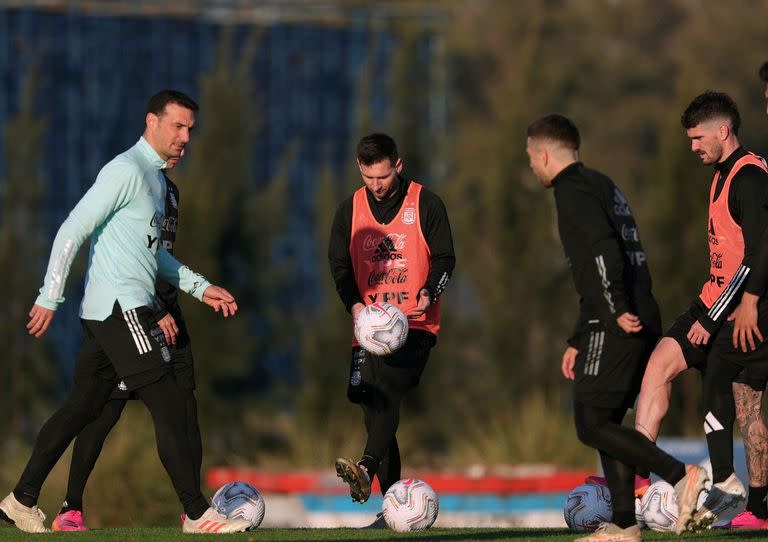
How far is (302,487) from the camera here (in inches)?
714

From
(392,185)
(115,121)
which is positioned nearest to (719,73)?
(115,121)

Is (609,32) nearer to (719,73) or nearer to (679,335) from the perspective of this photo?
(719,73)

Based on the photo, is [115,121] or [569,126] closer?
[569,126]

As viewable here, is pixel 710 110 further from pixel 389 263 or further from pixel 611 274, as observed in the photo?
pixel 389 263

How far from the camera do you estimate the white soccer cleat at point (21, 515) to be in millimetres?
9211

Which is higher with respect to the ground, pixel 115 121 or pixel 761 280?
pixel 115 121

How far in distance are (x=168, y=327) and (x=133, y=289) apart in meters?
0.31

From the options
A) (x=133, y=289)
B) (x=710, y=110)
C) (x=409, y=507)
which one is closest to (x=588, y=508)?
(x=409, y=507)

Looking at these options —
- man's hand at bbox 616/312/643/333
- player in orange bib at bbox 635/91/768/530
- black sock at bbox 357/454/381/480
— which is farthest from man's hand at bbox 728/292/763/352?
black sock at bbox 357/454/381/480

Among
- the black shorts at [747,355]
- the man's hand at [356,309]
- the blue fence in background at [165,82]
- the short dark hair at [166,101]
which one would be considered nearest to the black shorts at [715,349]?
the black shorts at [747,355]

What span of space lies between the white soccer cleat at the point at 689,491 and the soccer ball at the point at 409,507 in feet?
6.89

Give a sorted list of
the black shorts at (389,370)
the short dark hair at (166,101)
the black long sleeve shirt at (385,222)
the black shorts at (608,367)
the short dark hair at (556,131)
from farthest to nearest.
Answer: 1. the black long sleeve shirt at (385,222)
2. the black shorts at (389,370)
3. the short dark hair at (166,101)
4. the short dark hair at (556,131)
5. the black shorts at (608,367)

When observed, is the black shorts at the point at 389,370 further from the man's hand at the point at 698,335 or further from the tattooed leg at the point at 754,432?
the tattooed leg at the point at 754,432

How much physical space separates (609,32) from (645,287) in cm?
4879
